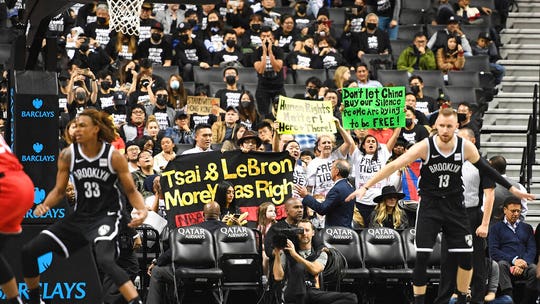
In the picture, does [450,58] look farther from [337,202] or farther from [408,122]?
[337,202]

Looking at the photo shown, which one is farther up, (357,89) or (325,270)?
(357,89)

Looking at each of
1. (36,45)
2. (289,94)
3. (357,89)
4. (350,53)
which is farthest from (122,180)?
(350,53)

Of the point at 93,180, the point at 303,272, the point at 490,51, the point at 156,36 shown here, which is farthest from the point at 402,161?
the point at 490,51

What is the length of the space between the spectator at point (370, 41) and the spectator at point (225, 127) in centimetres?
529

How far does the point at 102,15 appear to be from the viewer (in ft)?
79.5

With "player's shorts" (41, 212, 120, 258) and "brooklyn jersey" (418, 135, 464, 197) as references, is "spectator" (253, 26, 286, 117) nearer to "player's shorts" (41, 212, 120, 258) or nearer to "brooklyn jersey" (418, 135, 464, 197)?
"brooklyn jersey" (418, 135, 464, 197)

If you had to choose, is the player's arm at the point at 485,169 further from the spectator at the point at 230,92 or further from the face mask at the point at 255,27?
the face mask at the point at 255,27

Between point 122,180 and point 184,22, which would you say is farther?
point 184,22

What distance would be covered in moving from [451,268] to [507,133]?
1024 cm

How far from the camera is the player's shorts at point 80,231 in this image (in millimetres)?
13547

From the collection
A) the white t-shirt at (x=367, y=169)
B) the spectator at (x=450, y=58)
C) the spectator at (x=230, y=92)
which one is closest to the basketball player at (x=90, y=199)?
the white t-shirt at (x=367, y=169)

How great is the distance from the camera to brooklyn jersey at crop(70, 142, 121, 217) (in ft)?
44.8

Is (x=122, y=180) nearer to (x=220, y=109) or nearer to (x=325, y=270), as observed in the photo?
(x=325, y=270)

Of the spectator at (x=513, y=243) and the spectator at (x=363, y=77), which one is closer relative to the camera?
the spectator at (x=513, y=243)
